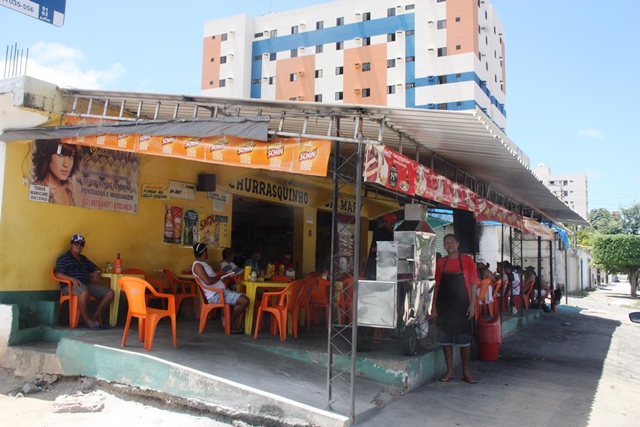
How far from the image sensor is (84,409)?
5.27 metres

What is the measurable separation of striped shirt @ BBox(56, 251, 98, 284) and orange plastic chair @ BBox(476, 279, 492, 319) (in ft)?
19.6

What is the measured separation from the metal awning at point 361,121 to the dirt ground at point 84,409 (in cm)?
298

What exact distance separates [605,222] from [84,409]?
58.0 metres

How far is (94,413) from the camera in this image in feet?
17.2

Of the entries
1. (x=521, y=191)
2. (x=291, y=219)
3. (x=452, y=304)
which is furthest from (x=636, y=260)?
(x=452, y=304)

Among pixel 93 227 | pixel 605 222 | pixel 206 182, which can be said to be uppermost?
pixel 605 222

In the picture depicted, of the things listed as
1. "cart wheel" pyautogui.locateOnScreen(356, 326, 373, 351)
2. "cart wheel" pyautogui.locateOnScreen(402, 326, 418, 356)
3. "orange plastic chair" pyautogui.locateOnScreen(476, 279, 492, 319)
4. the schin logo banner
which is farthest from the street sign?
"orange plastic chair" pyautogui.locateOnScreen(476, 279, 492, 319)

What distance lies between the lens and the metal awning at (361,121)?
18.0 ft

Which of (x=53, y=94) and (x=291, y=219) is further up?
(x=53, y=94)

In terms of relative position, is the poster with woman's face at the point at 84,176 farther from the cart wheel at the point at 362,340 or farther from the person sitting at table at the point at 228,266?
the cart wheel at the point at 362,340

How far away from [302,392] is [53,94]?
5.08m

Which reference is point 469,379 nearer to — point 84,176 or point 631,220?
point 84,176

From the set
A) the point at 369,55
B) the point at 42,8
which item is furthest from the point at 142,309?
the point at 369,55

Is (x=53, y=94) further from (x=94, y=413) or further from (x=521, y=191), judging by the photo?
(x=521, y=191)
